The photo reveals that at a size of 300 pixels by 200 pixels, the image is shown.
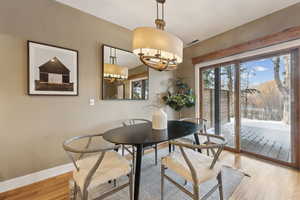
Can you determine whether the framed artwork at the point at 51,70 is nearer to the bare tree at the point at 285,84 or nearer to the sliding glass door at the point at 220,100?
the sliding glass door at the point at 220,100

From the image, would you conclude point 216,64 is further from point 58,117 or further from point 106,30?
point 58,117

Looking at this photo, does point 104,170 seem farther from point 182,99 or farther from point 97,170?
point 182,99

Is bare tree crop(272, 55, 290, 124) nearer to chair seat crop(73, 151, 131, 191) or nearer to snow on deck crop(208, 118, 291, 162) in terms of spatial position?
snow on deck crop(208, 118, 291, 162)

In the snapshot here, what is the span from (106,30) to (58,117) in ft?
5.77

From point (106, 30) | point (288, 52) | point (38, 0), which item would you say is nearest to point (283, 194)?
point (288, 52)

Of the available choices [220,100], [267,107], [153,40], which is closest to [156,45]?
[153,40]

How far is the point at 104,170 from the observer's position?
4.08 ft

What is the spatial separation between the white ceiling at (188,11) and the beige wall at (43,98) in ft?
0.82

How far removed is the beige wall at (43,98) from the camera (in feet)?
5.47

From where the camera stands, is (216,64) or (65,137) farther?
(216,64)

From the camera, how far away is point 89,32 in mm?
2291

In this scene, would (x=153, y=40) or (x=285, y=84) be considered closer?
(x=153, y=40)

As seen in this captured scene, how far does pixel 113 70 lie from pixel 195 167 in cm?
212

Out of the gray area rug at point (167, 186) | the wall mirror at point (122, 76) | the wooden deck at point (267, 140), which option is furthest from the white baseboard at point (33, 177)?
the wooden deck at point (267, 140)
